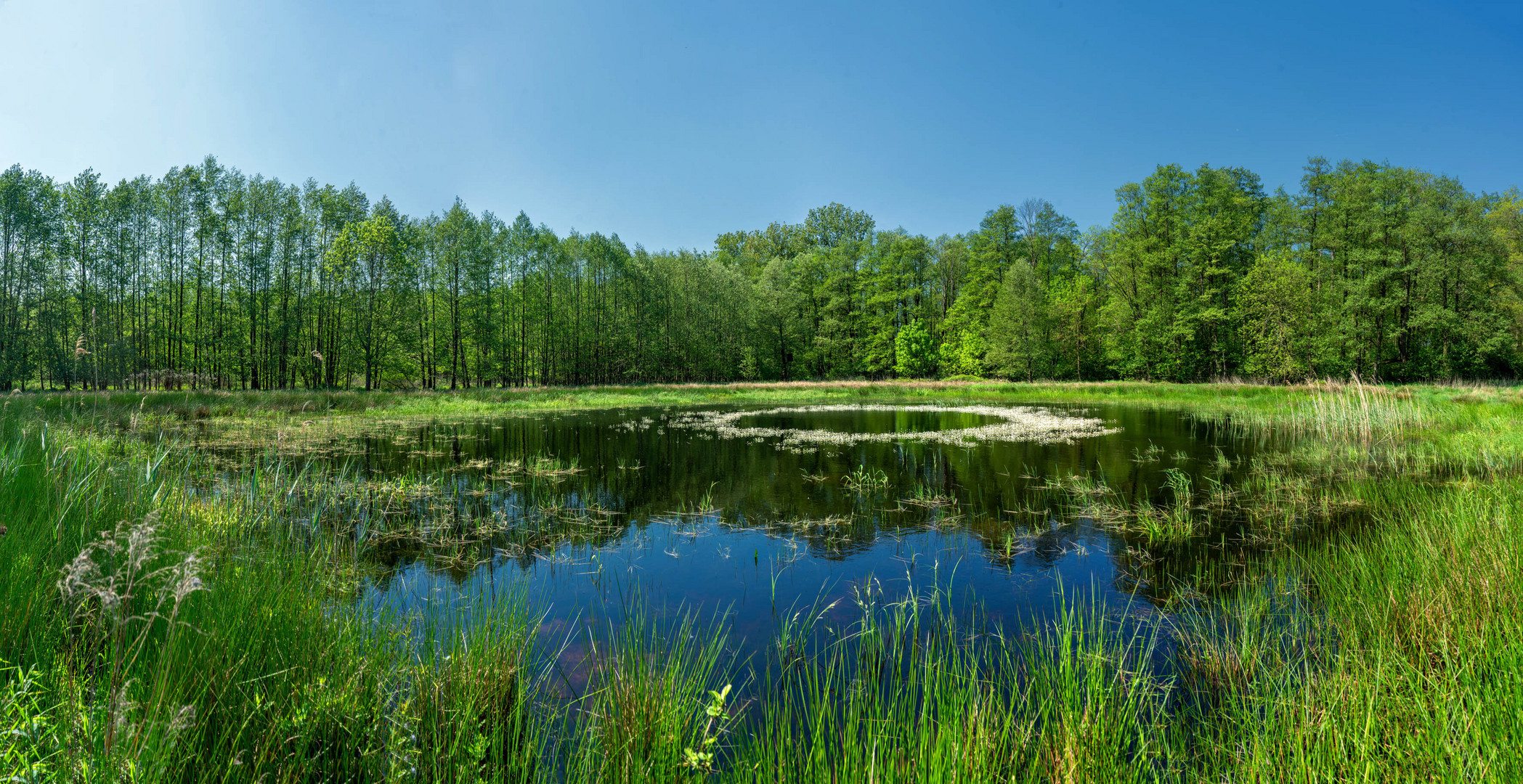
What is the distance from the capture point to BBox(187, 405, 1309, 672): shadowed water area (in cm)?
552

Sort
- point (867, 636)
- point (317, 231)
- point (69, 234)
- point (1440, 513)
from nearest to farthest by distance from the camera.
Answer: point (867, 636) < point (1440, 513) < point (69, 234) < point (317, 231)

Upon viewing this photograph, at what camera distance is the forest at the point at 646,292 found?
105ft

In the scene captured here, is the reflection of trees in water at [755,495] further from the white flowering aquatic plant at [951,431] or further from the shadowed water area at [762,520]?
the white flowering aquatic plant at [951,431]

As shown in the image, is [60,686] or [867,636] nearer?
[60,686]

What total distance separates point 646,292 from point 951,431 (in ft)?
126

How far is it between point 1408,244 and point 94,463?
55.2 metres

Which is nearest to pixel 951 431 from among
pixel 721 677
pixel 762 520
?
pixel 762 520

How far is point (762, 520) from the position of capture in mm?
8359

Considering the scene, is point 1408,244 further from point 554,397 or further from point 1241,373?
point 554,397

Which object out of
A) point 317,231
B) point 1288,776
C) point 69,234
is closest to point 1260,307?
point 1288,776

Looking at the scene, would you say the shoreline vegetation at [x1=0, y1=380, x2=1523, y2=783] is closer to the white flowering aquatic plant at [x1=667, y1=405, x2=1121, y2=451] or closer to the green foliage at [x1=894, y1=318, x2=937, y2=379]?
the white flowering aquatic plant at [x1=667, y1=405, x2=1121, y2=451]

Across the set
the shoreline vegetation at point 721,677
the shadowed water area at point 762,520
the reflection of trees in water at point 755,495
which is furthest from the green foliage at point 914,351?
the shoreline vegetation at point 721,677

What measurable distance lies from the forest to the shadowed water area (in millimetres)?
22867

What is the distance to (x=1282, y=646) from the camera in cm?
402
